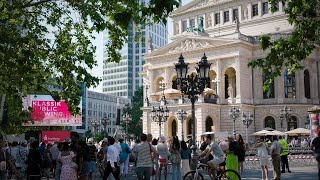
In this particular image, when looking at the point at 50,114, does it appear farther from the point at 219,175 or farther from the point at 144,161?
the point at 144,161

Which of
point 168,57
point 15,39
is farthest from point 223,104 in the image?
point 15,39

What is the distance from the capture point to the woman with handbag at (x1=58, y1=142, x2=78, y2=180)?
10617 millimetres

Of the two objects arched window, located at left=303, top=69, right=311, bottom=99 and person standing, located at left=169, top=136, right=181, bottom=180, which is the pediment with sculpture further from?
person standing, located at left=169, top=136, right=181, bottom=180

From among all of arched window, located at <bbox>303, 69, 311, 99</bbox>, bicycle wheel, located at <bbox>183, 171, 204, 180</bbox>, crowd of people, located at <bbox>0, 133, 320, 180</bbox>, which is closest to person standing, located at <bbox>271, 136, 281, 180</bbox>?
crowd of people, located at <bbox>0, 133, 320, 180</bbox>

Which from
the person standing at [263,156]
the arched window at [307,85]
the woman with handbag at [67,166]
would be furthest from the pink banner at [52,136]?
the arched window at [307,85]

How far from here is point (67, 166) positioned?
419 inches

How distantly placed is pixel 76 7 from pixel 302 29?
25.5 feet

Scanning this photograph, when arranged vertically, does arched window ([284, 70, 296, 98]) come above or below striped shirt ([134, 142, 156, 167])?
above

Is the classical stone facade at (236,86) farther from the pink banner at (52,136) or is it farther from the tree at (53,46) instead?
the tree at (53,46)

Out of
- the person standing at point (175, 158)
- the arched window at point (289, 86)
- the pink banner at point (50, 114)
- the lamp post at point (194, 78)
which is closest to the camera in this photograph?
the person standing at point (175, 158)

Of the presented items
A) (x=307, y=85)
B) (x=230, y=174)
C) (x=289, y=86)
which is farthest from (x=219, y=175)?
(x=307, y=85)

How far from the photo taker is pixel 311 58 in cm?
4916

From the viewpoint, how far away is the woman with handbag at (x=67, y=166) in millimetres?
10617

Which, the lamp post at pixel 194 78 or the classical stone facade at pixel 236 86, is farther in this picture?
the classical stone facade at pixel 236 86
